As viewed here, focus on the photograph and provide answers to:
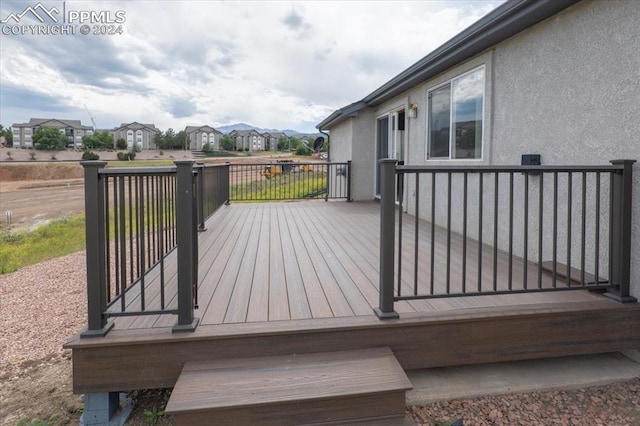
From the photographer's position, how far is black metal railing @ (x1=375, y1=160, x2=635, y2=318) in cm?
214

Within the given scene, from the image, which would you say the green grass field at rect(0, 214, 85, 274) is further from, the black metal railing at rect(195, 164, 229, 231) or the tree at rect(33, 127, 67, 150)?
the tree at rect(33, 127, 67, 150)

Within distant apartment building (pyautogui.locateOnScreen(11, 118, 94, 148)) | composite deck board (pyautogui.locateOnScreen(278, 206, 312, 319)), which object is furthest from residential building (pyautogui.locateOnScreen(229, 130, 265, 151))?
composite deck board (pyautogui.locateOnScreen(278, 206, 312, 319))

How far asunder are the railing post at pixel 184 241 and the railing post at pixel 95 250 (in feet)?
1.20

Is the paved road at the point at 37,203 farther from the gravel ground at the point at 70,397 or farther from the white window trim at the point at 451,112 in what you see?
the white window trim at the point at 451,112

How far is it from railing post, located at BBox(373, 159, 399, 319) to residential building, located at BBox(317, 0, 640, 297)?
14.8 inches

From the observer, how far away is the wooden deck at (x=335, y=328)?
1.88m

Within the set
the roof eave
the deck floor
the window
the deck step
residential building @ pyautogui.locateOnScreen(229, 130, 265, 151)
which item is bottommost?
the deck step

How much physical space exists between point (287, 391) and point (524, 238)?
1864 millimetres

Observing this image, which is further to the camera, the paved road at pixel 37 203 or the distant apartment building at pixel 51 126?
the distant apartment building at pixel 51 126

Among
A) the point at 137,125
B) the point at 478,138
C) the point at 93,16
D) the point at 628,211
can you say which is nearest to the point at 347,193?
the point at 478,138

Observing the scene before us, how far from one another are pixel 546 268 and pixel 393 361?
1834 mm

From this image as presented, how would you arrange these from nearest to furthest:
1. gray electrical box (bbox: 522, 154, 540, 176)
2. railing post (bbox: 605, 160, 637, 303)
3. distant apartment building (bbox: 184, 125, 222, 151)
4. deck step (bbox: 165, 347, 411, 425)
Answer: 1. deck step (bbox: 165, 347, 411, 425)
2. railing post (bbox: 605, 160, 637, 303)
3. gray electrical box (bbox: 522, 154, 540, 176)
4. distant apartment building (bbox: 184, 125, 222, 151)

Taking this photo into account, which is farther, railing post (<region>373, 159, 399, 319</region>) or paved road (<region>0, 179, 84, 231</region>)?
paved road (<region>0, 179, 84, 231</region>)

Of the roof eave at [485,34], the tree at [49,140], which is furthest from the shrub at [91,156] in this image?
the tree at [49,140]
